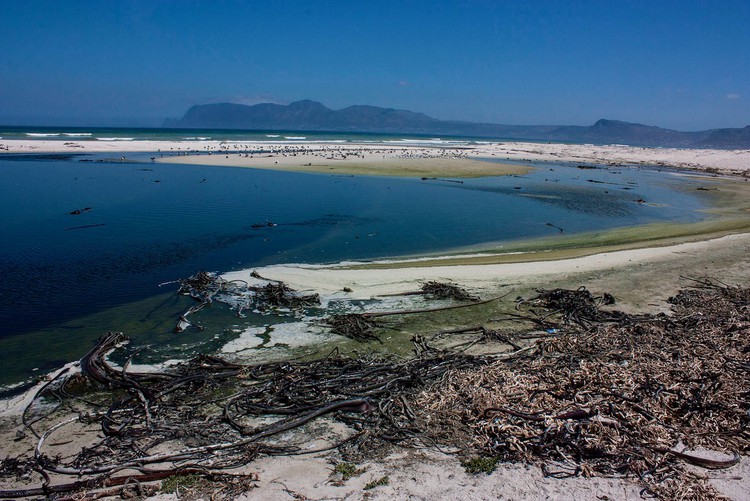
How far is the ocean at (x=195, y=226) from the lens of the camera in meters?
8.85

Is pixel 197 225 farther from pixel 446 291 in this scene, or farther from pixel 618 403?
pixel 618 403

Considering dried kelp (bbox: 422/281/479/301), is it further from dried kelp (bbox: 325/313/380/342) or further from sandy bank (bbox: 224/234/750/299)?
dried kelp (bbox: 325/313/380/342)

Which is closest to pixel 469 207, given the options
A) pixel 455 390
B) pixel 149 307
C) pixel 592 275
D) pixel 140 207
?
pixel 592 275

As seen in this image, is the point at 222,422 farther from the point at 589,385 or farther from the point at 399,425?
the point at 589,385

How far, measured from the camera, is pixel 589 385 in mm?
5840

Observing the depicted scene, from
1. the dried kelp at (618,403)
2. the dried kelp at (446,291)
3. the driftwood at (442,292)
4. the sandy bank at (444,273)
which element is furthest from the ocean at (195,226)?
the dried kelp at (618,403)

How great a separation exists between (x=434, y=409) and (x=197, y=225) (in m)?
14.2

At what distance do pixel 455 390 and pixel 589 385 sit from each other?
1.66 meters

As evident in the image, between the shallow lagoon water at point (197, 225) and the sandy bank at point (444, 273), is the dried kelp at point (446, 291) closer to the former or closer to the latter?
the sandy bank at point (444, 273)

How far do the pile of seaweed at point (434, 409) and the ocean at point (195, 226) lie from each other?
4.95 ft

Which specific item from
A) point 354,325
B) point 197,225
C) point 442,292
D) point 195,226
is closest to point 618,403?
point 354,325

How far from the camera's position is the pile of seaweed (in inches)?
184

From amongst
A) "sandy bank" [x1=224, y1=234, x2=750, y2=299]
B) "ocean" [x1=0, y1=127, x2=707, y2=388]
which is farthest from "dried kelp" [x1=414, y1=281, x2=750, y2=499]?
"ocean" [x1=0, y1=127, x2=707, y2=388]

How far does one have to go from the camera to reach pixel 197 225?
17.4 metres
